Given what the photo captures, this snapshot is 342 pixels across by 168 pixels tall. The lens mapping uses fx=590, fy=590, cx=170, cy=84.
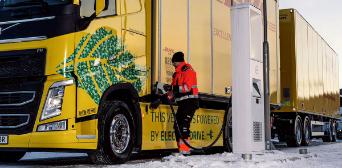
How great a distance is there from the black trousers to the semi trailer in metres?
0.25

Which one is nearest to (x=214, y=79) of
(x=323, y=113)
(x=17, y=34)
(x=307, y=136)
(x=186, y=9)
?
(x=186, y=9)

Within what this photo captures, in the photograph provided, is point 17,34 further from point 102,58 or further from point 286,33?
point 286,33

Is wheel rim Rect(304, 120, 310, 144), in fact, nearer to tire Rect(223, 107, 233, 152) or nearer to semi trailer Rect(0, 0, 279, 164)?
tire Rect(223, 107, 233, 152)

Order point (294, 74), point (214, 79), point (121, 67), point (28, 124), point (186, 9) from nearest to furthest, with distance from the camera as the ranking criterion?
1. point (28, 124)
2. point (121, 67)
3. point (186, 9)
4. point (214, 79)
5. point (294, 74)

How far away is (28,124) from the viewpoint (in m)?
8.07

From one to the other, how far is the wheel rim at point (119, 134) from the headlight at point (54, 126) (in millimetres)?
944

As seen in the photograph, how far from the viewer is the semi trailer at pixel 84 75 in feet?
26.3

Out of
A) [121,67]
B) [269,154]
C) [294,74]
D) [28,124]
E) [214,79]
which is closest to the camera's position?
[28,124]

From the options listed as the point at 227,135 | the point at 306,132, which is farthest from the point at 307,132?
the point at 227,135

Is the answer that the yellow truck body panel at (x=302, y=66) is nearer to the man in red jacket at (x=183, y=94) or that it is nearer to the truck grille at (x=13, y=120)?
the man in red jacket at (x=183, y=94)

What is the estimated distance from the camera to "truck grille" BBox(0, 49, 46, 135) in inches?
318

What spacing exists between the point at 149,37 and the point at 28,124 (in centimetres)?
260

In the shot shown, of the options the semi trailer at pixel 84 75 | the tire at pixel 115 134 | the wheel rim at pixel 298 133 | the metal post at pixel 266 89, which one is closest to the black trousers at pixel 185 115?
the semi trailer at pixel 84 75

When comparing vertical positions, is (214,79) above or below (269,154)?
above
